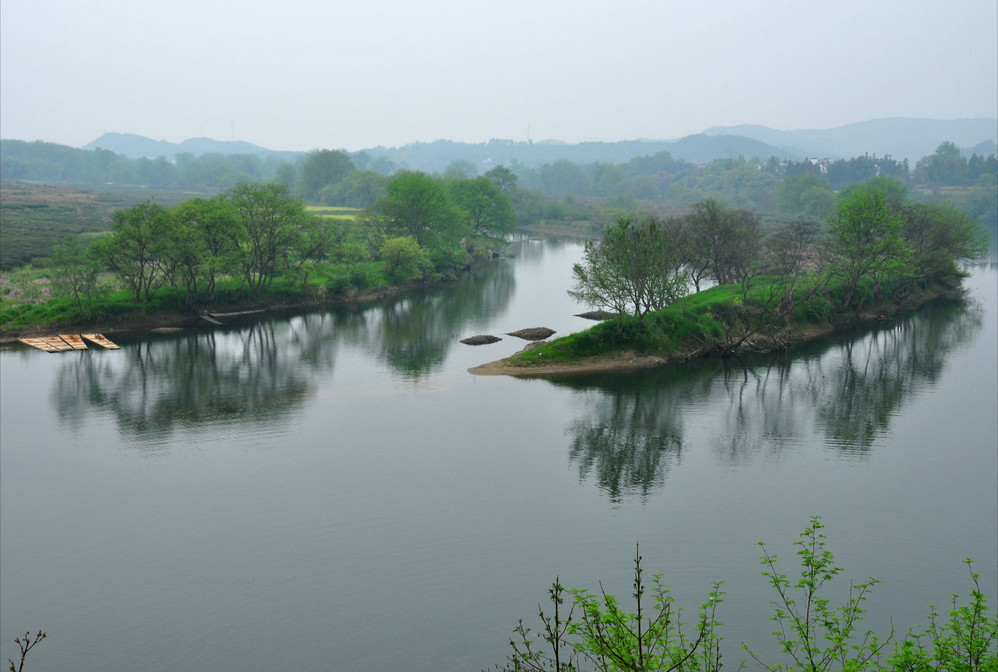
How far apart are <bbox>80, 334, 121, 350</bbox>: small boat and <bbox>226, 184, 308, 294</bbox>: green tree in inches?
535

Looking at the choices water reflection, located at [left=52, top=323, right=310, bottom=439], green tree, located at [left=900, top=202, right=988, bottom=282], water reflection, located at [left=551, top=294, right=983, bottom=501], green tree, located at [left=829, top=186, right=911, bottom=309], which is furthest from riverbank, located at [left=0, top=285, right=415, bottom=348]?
green tree, located at [left=900, top=202, right=988, bottom=282]

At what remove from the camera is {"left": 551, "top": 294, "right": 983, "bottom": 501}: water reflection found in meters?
37.1

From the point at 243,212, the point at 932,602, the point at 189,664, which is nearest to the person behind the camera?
the point at 189,664

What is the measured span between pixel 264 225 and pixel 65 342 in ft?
65.8

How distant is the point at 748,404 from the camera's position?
4509 cm

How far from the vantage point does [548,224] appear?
166 meters

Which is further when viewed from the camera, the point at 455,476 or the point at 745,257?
the point at 745,257

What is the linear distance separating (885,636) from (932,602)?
2.69 metres

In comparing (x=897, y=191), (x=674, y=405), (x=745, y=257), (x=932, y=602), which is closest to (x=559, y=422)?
(x=674, y=405)

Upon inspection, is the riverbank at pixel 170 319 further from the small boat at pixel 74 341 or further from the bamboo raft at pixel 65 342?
the small boat at pixel 74 341

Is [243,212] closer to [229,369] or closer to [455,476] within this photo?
[229,369]

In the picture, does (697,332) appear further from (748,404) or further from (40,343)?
(40,343)

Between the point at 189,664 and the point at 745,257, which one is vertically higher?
the point at 745,257

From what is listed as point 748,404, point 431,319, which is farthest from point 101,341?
point 748,404
